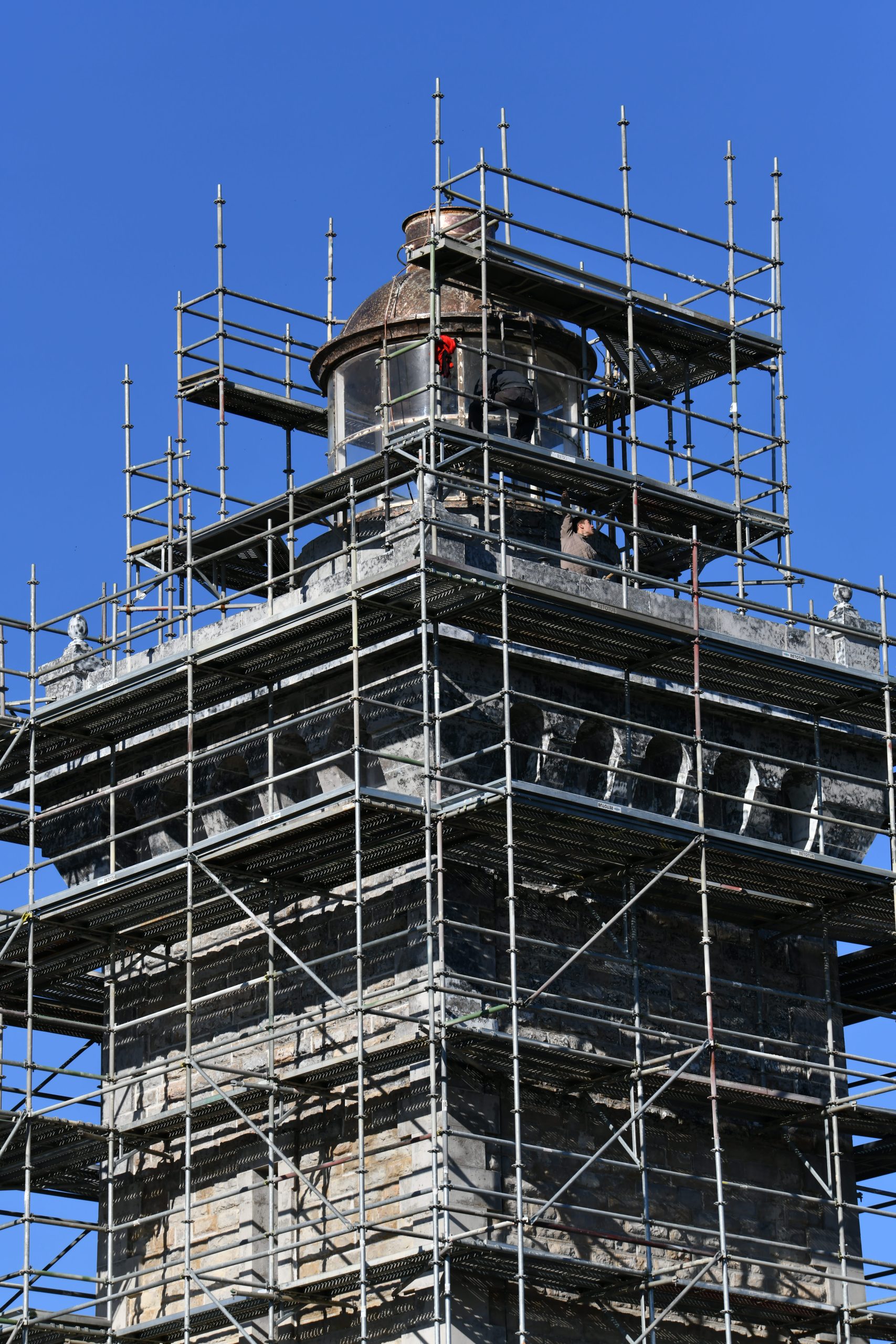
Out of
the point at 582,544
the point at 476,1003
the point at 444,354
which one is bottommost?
the point at 476,1003

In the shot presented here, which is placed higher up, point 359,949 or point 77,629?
point 77,629

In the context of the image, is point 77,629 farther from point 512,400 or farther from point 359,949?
point 359,949

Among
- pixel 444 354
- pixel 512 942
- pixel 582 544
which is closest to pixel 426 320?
pixel 444 354

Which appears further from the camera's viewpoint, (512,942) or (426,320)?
(426,320)

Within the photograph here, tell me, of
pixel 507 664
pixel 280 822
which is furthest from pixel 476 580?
pixel 280 822

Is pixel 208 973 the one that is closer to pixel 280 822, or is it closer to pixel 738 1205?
pixel 280 822

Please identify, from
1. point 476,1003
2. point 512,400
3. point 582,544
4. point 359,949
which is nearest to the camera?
point 359,949

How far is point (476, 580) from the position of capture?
3594 centimetres

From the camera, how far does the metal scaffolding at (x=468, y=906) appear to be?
3534 centimetres

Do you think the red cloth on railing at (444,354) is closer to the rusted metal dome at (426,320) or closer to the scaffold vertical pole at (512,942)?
the rusted metal dome at (426,320)

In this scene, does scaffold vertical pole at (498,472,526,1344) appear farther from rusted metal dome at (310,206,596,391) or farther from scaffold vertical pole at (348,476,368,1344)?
rusted metal dome at (310,206,596,391)

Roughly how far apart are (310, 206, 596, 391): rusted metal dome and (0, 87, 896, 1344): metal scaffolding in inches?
7.2

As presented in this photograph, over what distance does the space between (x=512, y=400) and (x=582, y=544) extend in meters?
1.78

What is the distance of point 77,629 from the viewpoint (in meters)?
41.2
